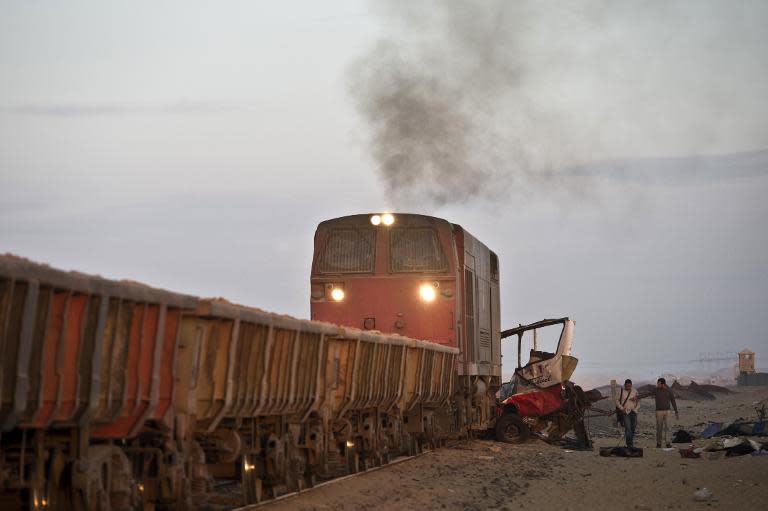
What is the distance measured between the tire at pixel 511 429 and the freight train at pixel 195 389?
15.8ft

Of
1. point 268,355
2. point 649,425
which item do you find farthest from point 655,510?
point 649,425

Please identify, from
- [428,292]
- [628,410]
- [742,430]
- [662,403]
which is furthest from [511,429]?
[428,292]

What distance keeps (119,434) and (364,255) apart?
43.2ft

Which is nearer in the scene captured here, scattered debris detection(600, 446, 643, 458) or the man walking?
scattered debris detection(600, 446, 643, 458)

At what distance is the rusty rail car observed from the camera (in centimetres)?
775

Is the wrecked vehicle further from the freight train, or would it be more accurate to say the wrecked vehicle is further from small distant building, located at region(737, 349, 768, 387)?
small distant building, located at region(737, 349, 768, 387)

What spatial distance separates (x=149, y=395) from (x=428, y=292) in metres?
13.0

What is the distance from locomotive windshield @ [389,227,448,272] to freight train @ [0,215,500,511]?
0.11 metres

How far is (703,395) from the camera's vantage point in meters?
65.8

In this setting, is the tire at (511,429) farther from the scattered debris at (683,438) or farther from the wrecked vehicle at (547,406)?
the scattered debris at (683,438)

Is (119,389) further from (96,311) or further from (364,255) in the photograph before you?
(364,255)

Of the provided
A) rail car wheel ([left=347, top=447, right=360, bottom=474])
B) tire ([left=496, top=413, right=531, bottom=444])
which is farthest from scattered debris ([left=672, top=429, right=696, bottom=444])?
rail car wheel ([left=347, top=447, right=360, bottom=474])

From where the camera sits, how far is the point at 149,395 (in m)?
9.29

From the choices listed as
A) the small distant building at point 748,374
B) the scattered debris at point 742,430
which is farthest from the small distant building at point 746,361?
the scattered debris at point 742,430
